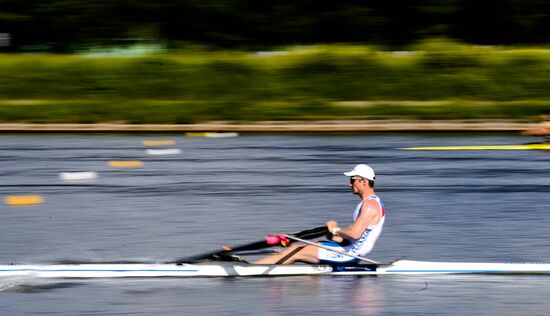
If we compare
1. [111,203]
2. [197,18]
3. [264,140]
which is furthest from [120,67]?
[111,203]

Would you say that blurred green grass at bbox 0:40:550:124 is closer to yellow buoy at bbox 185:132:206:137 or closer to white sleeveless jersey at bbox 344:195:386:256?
yellow buoy at bbox 185:132:206:137

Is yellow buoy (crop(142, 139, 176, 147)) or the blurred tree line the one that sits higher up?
the blurred tree line

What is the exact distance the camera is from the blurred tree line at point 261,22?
36.7 meters

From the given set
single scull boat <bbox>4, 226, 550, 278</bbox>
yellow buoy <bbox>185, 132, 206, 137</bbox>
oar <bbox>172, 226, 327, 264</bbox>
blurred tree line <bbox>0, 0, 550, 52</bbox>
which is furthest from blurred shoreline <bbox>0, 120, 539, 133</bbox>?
oar <bbox>172, 226, 327, 264</bbox>

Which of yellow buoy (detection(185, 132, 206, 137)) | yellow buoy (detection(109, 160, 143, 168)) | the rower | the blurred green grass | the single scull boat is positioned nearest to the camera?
the rower

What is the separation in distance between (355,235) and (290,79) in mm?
19704

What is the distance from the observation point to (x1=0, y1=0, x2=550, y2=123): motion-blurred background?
30.8 meters

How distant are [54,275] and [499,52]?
2203 cm

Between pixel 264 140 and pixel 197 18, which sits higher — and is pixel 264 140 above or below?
below

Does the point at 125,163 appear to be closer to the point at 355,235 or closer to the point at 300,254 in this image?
the point at 300,254

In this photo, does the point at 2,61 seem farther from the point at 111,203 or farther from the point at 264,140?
the point at 111,203

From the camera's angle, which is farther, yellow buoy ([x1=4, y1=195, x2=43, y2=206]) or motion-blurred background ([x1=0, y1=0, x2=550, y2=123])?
motion-blurred background ([x1=0, y1=0, x2=550, y2=123])

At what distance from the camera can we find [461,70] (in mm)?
32500

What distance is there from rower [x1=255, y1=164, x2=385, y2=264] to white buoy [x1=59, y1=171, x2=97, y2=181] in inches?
327
